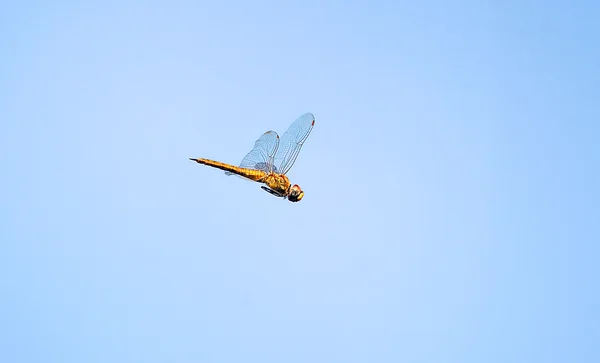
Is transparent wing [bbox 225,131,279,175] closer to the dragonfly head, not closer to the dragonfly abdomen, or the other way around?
the dragonfly abdomen

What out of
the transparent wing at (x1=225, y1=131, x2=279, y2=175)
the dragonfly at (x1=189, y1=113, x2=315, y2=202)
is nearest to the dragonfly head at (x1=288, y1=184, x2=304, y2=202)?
the dragonfly at (x1=189, y1=113, x2=315, y2=202)

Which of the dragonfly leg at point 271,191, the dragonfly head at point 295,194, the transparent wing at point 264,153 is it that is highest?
the transparent wing at point 264,153

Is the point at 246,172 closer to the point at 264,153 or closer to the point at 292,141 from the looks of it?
the point at 264,153

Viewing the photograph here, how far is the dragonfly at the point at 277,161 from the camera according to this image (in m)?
15.9

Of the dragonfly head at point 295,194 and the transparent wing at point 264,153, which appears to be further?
the transparent wing at point 264,153

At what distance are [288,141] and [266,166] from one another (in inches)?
38.4

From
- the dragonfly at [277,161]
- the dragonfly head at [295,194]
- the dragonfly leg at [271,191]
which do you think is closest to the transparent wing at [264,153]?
the dragonfly at [277,161]

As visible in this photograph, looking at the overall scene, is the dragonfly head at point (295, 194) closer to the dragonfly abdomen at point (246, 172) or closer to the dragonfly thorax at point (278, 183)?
the dragonfly thorax at point (278, 183)

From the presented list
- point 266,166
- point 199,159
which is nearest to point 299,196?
point 266,166

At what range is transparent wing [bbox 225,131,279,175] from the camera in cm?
1612

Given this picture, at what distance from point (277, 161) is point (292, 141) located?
0.74 metres

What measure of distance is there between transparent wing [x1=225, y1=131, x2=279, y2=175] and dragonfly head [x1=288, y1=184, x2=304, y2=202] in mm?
888

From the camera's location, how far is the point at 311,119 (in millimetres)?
15891

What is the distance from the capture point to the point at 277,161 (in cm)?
1619
